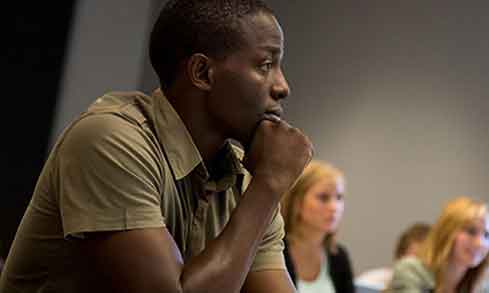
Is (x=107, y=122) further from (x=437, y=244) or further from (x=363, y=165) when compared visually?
(x=363, y=165)

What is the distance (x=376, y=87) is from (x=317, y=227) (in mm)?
1602

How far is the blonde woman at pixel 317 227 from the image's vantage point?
343 cm

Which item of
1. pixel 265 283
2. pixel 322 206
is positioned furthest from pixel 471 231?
pixel 265 283

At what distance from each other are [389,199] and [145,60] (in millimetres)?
1570

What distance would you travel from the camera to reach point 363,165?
16.1 ft

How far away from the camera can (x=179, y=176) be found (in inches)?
47.3

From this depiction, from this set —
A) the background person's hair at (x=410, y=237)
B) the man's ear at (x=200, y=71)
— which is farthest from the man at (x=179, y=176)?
the background person's hair at (x=410, y=237)

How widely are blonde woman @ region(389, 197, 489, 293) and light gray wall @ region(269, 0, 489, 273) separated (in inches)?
38.7

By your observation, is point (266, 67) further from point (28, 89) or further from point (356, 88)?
point (356, 88)

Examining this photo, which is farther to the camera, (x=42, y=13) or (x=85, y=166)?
(x=42, y=13)

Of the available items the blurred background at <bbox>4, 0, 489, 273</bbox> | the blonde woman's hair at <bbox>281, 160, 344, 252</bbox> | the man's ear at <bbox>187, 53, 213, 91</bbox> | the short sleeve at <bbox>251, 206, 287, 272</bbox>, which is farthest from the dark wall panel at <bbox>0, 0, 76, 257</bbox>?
the man's ear at <bbox>187, 53, 213, 91</bbox>

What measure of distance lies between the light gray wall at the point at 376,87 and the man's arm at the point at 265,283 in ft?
11.1

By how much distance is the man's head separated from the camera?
1240mm

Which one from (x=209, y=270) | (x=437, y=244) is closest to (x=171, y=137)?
(x=209, y=270)
